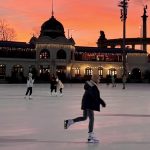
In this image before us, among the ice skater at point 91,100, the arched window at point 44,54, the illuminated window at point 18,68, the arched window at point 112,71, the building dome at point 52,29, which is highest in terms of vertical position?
the building dome at point 52,29

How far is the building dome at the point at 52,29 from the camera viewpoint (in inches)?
3748

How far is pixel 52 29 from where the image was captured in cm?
9531

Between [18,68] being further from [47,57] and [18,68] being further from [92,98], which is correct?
[92,98]

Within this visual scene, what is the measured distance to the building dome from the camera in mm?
95188

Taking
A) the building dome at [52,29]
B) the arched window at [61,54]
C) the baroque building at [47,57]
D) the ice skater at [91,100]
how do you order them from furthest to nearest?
the building dome at [52,29] → the arched window at [61,54] → the baroque building at [47,57] → the ice skater at [91,100]

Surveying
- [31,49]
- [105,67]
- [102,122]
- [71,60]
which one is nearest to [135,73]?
[105,67]

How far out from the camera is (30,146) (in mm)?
9594

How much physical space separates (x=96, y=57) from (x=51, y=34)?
13.1 meters

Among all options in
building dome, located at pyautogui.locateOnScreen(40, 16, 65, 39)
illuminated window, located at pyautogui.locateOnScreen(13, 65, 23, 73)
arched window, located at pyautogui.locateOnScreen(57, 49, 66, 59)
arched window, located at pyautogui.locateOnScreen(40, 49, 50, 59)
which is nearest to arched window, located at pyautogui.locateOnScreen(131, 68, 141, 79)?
arched window, located at pyautogui.locateOnScreen(57, 49, 66, 59)

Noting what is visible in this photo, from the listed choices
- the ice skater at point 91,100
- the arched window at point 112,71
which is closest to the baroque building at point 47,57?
the arched window at point 112,71

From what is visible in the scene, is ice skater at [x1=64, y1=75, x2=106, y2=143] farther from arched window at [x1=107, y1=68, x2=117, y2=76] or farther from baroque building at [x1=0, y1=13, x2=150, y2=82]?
arched window at [x1=107, y1=68, x2=117, y2=76]

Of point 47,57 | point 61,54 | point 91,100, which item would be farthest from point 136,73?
point 91,100

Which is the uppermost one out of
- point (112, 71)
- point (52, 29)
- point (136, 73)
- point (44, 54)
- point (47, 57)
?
point (52, 29)

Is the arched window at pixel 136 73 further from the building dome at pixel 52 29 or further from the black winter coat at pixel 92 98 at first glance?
the black winter coat at pixel 92 98
